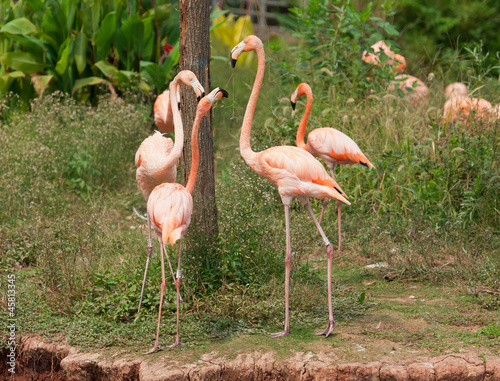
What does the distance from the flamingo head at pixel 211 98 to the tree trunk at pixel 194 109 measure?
0.47 m

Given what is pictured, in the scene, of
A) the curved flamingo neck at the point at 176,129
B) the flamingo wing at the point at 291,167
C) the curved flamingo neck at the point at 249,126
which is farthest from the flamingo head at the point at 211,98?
the flamingo wing at the point at 291,167

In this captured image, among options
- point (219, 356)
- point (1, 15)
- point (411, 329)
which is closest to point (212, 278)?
point (219, 356)

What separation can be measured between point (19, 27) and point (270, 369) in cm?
660

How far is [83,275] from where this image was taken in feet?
15.1

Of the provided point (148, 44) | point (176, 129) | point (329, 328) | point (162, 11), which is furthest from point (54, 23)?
point (329, 328)

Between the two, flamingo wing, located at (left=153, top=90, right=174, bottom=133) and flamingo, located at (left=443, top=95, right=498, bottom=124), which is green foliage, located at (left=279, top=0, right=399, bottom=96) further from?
flamingo wing, located at (left=153, top=90, right=174, bottom=133)

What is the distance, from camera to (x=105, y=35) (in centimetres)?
818

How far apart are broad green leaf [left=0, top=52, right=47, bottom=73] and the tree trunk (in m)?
4.32

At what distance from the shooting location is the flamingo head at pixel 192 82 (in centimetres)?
420

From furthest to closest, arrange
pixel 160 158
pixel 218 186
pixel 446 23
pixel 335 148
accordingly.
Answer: pixel 446 23
pixel 218 186
pixel 335 148
pixel 160 158

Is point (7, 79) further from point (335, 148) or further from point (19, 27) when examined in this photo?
point (335, 148)

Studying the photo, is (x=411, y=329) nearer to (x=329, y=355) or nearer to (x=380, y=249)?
(x=329, y=355)

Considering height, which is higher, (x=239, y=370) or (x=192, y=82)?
(x=192, y=82)

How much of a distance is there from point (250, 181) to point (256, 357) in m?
2.20
